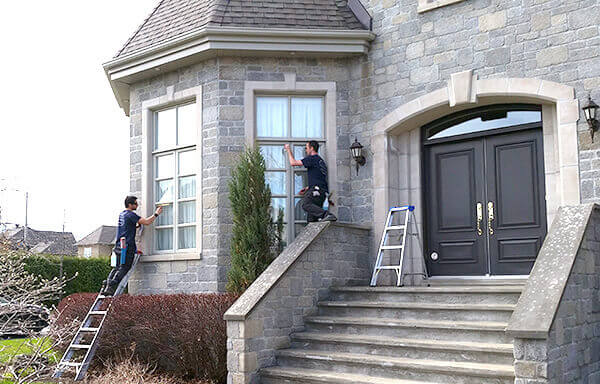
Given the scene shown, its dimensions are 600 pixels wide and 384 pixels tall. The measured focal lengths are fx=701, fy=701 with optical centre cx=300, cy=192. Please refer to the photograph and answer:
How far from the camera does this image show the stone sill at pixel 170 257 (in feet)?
35.5

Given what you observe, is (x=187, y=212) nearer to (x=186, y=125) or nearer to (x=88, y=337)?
(x=186, y=125)

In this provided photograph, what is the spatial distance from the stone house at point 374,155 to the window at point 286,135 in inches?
0.9

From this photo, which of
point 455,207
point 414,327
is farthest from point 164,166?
point 414,327

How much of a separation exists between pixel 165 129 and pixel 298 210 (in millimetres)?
2833

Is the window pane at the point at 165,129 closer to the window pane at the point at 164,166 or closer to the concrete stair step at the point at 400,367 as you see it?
the window pane at the point at 164,166

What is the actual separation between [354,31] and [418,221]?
3050 millimetres

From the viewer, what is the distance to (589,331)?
7.12 meters

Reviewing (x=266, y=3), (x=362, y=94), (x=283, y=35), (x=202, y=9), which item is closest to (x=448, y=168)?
(x=362, y=94)

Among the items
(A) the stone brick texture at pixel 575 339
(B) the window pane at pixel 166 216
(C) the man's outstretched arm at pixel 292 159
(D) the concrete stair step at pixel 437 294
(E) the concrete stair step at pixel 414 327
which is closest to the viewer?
(A) the stone brick texture at pixel 575 339

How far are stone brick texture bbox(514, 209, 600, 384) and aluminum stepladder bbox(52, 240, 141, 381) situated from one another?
600cm

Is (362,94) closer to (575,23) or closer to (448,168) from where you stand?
(448,168)

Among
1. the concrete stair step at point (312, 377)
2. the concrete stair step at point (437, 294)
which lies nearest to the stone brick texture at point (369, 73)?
the concrete stair step at point (437, 294)

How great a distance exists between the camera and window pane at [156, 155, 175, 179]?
38.5 feet

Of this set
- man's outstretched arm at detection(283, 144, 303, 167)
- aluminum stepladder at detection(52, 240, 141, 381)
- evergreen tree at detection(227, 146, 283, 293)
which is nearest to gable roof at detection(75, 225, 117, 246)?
aluminum stepladder at detection(52, 240, 141, 381)
